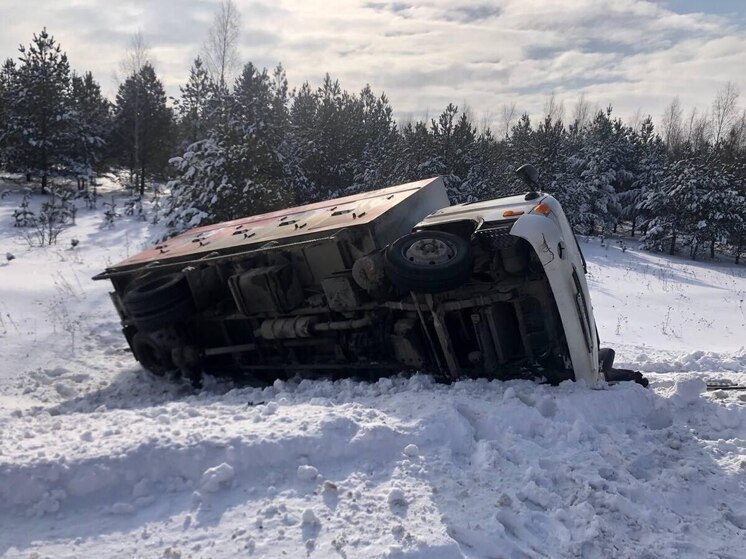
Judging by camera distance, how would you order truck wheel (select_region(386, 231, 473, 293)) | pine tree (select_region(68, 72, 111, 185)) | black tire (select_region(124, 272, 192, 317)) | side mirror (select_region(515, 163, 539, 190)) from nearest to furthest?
truck wheel (select_region(386, 231, 473, 293)), side mirror (select_region(515, 163, 539, 190)), black tire (select_region(124, 272, 192, 317)), pine tree (select_region(68, 72, 111, 185))

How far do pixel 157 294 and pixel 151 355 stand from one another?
46.1 inches

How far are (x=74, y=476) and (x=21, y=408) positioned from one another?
2.77 meters

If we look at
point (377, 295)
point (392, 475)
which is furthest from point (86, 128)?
point (392, 475)

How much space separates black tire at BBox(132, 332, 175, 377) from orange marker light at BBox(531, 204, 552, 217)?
4392 mm

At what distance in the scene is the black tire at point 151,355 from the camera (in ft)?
22.0

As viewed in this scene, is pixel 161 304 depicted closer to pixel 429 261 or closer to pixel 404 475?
Answer: pixel 429 261

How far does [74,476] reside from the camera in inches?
123

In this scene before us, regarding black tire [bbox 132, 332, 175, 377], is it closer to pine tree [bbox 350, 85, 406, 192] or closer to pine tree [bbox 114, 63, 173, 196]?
pine tree [bbox 350, 85, 406, 192]

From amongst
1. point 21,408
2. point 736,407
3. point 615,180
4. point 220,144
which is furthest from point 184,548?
point 615,180

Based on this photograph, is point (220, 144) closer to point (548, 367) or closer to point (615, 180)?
point (548, 367)

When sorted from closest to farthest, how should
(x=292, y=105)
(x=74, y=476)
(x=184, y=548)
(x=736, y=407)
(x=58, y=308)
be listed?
(x=184, y=548), (x=74, y=476), (x=736, y=407), (x=58, y=308), (x=292, y=105)

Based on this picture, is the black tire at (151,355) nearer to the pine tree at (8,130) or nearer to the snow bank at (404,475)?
the snow bank at (404,475)

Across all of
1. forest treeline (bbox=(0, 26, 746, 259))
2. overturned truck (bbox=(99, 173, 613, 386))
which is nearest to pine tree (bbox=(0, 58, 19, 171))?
forest treeline (bbox=(0, 26, 746, 259))

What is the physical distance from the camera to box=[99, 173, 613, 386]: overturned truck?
4.85m
